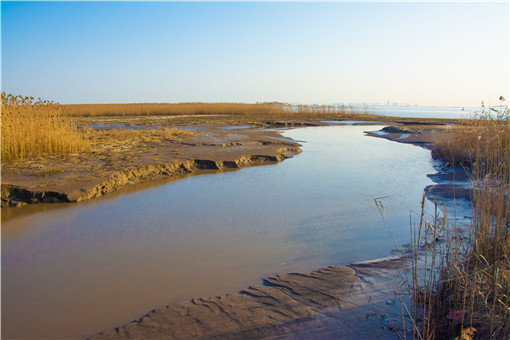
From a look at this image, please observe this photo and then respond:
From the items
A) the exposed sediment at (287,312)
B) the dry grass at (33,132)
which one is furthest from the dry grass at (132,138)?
the exposed sediment at (287,312)

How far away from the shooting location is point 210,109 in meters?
35.5

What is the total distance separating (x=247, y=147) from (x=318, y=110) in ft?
91.9

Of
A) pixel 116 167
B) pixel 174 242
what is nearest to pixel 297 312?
pixel 174 242

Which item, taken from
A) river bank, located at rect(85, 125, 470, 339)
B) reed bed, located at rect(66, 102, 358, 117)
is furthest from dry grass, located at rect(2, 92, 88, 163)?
reed bed, located at rect(66, 102, 358, 117)

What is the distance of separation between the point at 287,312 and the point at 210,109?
3397 cm

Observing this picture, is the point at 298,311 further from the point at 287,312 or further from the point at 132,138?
the point at 132,138

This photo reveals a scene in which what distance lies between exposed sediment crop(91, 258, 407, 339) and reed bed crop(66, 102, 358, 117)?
1209 inches

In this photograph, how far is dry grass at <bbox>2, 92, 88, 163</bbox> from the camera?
765 cm

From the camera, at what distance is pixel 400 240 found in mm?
4465

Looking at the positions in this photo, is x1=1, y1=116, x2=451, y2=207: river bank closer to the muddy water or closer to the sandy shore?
the muddy water

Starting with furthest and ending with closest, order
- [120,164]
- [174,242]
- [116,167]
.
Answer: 1. [120,164]
2. [116,167]
3. [174,242]

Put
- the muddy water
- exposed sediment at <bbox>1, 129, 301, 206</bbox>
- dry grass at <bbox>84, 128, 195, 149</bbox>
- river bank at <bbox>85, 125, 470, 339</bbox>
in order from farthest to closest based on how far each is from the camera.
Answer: dry grass at <bbox>84, 128, 195, 149</bbox> → exposed sediment at <bbox>1, 129, 301, 206</bbox> → the muddy water → river bank at <bbox>85, 125, 470, 339</bbox>

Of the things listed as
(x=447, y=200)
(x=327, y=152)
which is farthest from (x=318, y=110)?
(x=447, y=200)

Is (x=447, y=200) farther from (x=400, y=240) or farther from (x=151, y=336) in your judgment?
(x=151, y=336)
